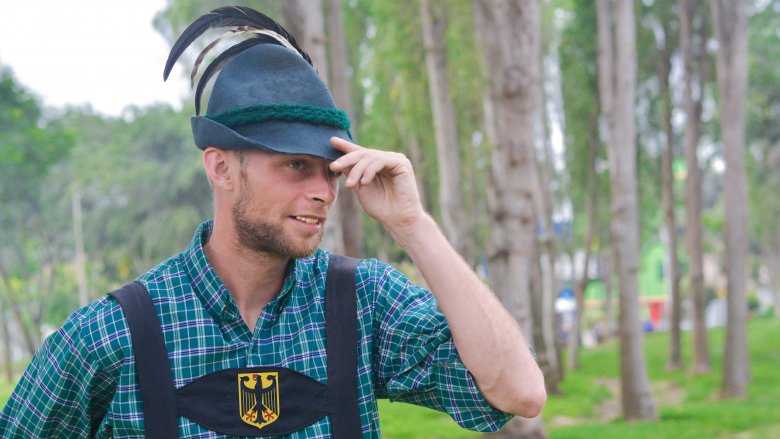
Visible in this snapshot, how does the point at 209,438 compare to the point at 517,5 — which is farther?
the point at 517,5

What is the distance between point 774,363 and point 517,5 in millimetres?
15855

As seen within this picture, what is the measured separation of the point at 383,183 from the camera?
2.39 metres

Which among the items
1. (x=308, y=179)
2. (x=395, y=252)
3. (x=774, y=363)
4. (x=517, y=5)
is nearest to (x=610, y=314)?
(x=395, y=252)

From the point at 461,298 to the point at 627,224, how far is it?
1239 centimetres

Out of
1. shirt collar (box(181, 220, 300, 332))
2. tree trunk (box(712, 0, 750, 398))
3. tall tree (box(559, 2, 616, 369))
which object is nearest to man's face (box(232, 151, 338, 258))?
shirt collar (box(181, 220, 300, 332))

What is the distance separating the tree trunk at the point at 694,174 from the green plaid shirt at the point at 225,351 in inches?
774

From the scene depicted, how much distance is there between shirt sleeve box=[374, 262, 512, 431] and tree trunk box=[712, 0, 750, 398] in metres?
14.7

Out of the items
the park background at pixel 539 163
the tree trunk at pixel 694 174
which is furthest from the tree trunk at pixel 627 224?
the tree trunk at pixel 694 174

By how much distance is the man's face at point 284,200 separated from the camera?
7.57 feet

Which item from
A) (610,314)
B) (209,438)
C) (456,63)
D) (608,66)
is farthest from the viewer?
(610,314)

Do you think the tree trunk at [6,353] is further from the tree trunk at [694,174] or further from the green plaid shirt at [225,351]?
the green plaid shirt at [225,351]

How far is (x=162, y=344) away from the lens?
225cm

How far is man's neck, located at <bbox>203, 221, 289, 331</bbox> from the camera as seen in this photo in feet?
7.91

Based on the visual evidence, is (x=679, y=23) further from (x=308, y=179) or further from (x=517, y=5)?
(x=308, y=179)
